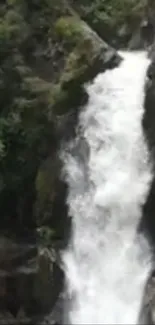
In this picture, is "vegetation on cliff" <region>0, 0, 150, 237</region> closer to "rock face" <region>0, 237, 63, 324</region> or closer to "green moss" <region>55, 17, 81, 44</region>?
"green moss" <region>55, 17, 81, 44</region>

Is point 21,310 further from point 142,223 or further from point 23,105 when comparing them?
point 23,105

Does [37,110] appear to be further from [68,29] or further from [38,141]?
[68,29]

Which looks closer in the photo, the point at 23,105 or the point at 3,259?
the point at 3,259

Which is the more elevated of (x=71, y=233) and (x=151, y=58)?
(x=151, y=58)

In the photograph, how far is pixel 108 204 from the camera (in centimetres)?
1288

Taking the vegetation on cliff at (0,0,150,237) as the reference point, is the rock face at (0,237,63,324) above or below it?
below

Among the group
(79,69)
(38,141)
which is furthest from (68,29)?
(38,141)

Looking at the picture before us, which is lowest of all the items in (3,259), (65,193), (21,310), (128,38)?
(21,310)

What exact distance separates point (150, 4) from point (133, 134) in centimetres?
405

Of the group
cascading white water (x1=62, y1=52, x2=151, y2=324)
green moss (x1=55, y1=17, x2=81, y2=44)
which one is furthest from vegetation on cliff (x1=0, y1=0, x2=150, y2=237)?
cascading white water (x1=62, y1=52, x2=151, y2=324)

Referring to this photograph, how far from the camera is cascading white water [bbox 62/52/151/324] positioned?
12344 mm

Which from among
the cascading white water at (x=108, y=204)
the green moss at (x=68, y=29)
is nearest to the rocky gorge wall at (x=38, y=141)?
the green moss at (x=68, y=29)

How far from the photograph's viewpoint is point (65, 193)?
43.4 feet

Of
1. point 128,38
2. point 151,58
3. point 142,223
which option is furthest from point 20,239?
point 128,38
